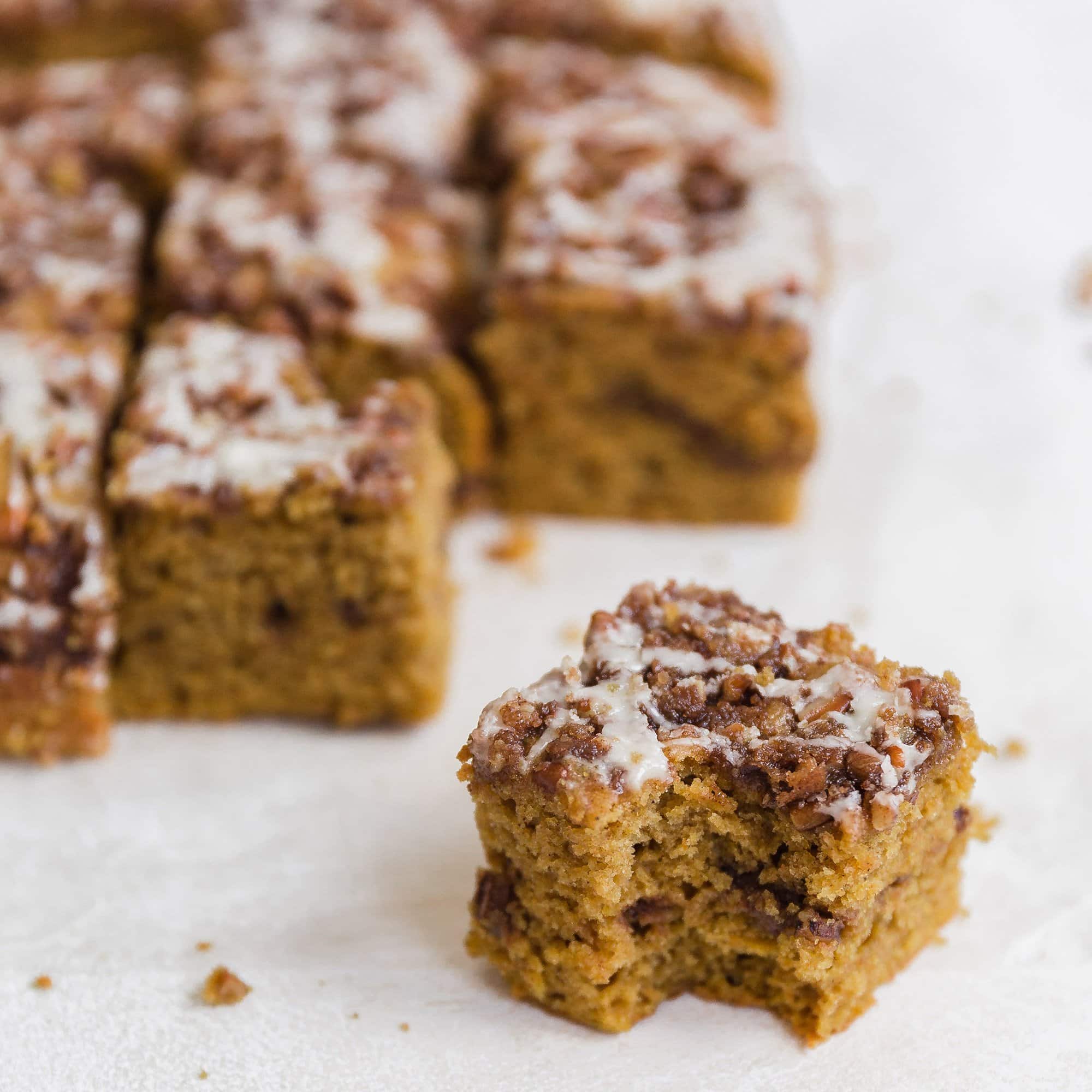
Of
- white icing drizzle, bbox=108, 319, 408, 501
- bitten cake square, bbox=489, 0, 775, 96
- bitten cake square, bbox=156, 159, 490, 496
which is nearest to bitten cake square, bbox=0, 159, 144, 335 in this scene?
bitten cake square, bbox=156, 159, 490, 496

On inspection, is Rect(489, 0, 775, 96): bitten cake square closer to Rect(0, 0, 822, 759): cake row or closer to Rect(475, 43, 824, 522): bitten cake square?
Rect(0, 0, 822, 759): cake row

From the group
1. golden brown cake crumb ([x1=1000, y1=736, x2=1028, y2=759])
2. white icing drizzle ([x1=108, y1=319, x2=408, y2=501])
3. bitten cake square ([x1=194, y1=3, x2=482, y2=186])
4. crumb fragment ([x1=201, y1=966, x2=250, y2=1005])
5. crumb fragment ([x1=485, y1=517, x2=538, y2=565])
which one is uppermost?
bitten cake square ([x1=194, y1=3, x2=482, y2=186])

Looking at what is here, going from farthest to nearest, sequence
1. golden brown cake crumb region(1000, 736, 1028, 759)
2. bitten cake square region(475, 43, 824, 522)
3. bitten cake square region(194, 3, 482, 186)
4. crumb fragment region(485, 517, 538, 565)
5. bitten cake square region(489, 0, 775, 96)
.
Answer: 1. bitten cake square region(489, 0, 775, 96)
2. bitten cake square region(194, 3, 482, 186)
3. crumb fragment region(485, 517, 538, 565)
4. bitten cake square region(475, 43, 824, 522)
5. golden brown cake crumb region(1000, 736, 1028, 759)

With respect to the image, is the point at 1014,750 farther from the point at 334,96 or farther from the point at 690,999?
the point at 334,96

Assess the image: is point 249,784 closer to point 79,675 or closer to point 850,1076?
point 79,675

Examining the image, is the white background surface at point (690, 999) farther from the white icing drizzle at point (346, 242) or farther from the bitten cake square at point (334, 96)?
the bitten cake square at point (334, 96)
